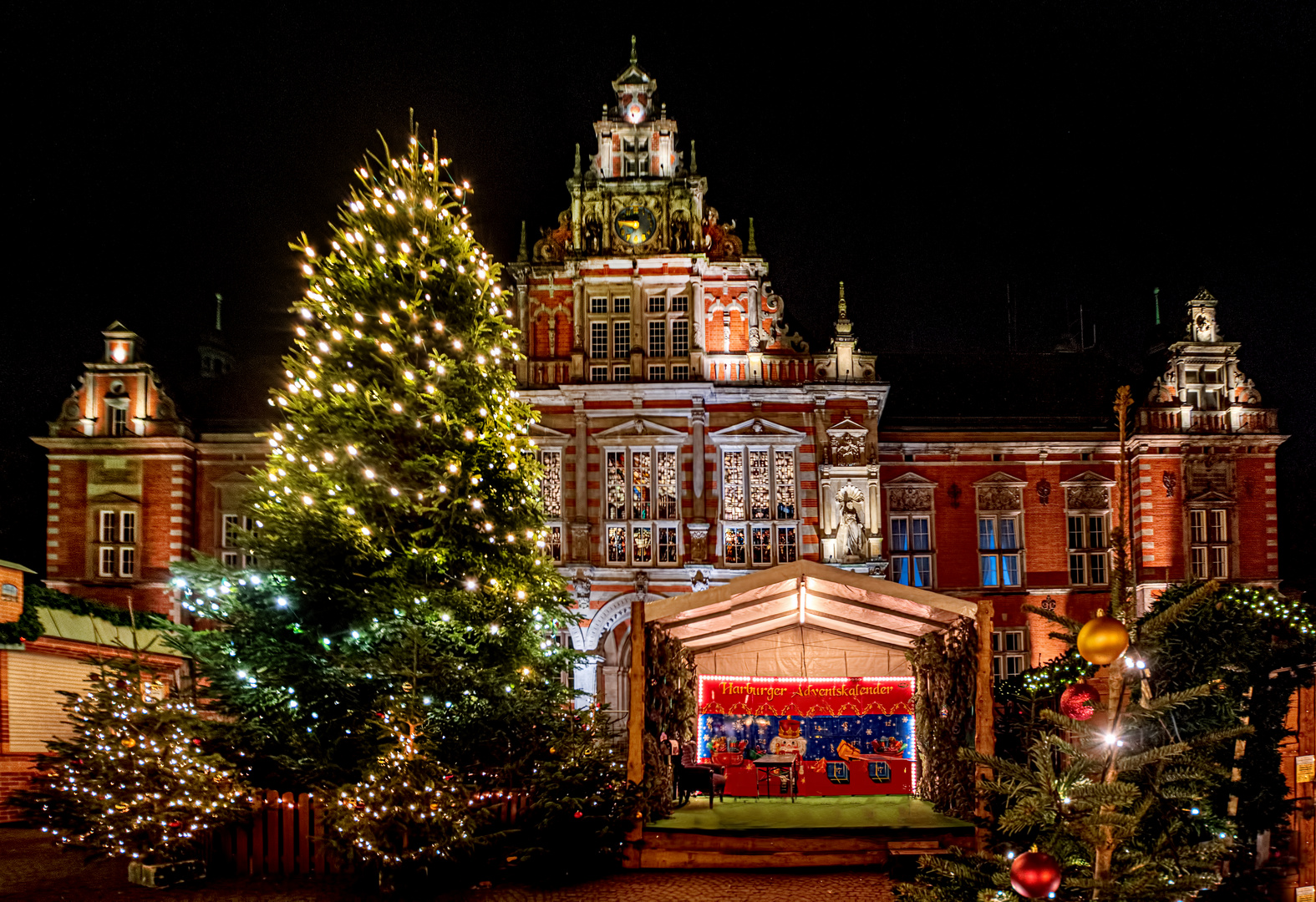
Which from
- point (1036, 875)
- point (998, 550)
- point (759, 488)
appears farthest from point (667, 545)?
point (1036, 875)

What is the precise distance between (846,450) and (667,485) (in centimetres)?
421

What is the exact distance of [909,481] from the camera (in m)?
27.9

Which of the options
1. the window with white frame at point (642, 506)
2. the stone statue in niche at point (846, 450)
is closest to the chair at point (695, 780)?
the window with white frame at point (642, 506)

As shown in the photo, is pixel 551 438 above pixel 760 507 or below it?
above

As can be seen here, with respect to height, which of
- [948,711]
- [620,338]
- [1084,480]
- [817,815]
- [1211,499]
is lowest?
[817,815]

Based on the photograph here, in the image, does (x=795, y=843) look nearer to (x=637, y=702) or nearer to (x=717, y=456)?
(x=637, y=702)

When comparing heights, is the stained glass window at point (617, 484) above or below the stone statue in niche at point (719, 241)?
below

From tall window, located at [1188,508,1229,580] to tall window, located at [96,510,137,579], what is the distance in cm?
2600

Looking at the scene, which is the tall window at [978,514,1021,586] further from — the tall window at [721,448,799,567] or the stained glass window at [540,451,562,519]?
the stained glass window at [540,451,562,519]

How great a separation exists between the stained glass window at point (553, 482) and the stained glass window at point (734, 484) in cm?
381

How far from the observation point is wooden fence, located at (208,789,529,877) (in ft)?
38.5

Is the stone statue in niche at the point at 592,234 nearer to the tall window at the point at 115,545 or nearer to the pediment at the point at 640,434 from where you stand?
the pediment at the point at 640,434

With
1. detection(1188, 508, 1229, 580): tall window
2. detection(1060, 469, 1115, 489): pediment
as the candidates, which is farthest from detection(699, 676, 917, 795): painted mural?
detection(1188, 508, 1229, 580): tall window

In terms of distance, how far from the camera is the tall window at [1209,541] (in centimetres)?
2733
